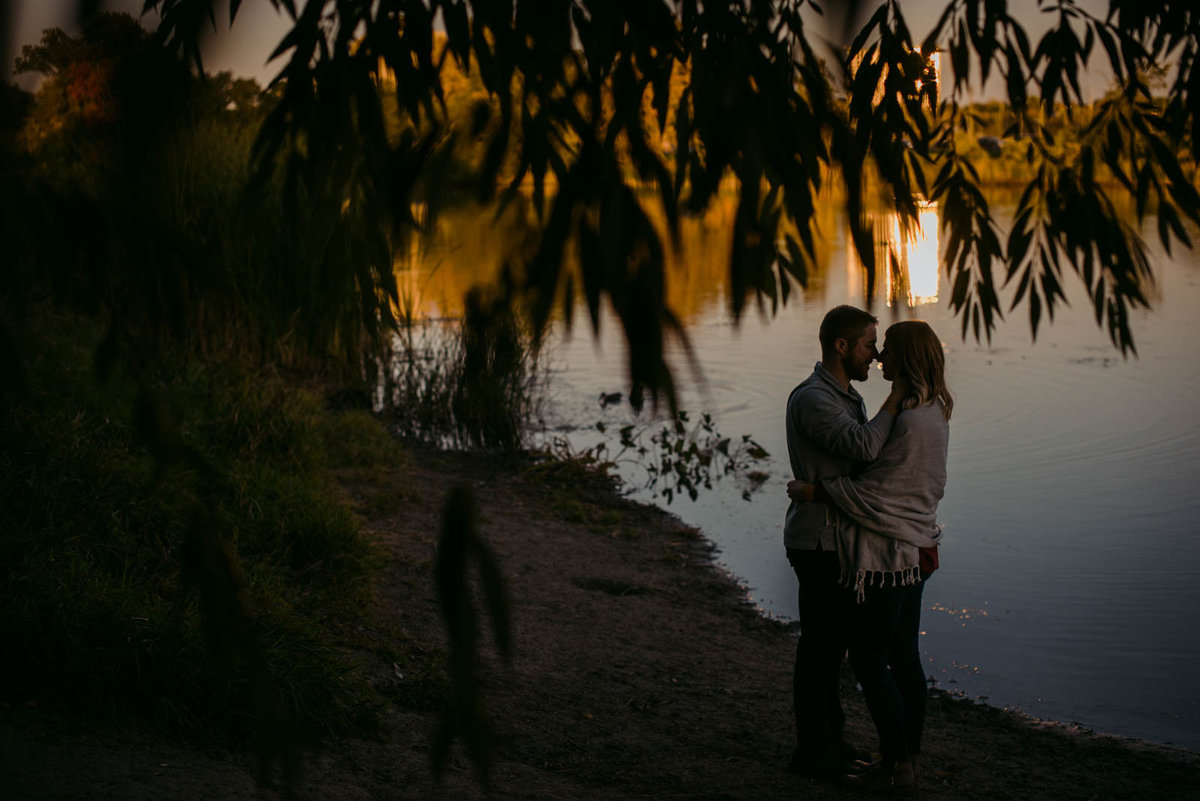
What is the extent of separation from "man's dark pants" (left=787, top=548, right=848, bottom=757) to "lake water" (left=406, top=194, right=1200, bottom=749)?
71 cm

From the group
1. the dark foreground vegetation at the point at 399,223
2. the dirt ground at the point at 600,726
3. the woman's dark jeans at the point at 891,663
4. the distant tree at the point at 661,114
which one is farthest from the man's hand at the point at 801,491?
the dirt ground at the point at 600,726

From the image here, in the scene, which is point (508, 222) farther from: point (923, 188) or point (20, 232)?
point (923, 188)

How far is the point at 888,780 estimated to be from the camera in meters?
3.84

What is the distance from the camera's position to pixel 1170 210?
115 inches

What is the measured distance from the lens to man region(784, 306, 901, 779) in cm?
364

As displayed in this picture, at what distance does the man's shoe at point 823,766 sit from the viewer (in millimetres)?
3941

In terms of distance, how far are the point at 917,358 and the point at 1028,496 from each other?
5508 millimetres

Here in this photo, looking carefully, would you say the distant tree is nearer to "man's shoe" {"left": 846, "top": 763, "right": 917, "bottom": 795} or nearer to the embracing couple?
the embracing couple

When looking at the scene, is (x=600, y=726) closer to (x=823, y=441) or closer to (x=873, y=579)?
(x=873, y=579)

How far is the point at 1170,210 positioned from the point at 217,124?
319 inches

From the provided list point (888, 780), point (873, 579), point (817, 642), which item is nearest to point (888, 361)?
point (873, 579)

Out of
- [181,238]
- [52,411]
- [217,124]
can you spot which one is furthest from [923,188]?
[217,124]

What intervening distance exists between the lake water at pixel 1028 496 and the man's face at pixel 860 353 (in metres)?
0.22

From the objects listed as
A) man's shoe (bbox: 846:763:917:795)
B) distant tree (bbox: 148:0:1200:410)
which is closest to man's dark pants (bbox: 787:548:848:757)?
man's shoe (bbox: 846:763:917:795)
